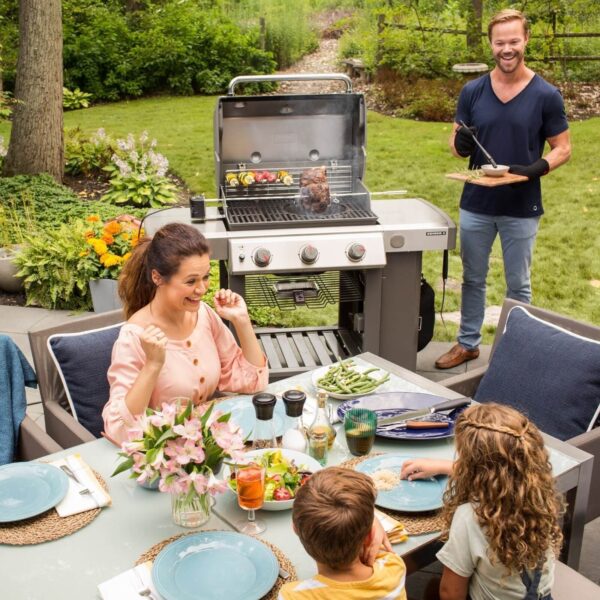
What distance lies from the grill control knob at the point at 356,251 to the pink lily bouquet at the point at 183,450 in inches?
73.4

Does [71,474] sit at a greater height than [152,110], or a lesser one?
lesser

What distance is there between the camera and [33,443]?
2730 mm

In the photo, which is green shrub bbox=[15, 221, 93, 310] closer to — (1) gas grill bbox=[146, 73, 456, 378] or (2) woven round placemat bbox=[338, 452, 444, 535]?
(1) gas grill bbox=[146, 73, 456, 378]

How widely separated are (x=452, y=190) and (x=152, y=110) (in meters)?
5.89

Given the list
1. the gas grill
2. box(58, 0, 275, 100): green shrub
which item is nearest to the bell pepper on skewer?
the gas grill

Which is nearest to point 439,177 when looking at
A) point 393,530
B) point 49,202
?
point 49,202

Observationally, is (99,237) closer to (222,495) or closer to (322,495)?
(222,495)

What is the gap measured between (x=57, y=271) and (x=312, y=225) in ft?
7.10

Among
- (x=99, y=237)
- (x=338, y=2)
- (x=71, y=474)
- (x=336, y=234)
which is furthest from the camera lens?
(x=338, y=2)

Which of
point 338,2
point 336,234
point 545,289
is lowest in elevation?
point 545,289

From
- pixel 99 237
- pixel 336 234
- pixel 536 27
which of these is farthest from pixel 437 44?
pixel 336 234

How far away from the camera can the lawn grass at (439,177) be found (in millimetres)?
5758

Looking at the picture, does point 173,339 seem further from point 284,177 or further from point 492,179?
point 492,179

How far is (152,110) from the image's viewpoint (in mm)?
12367
